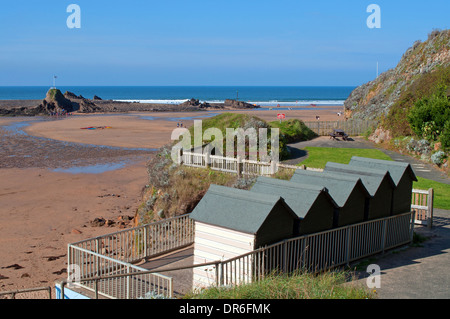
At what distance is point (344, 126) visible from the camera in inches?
1427

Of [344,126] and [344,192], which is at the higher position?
[344,126]

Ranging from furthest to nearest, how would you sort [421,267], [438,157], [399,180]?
[438,157] → [399,180] → [421,267]

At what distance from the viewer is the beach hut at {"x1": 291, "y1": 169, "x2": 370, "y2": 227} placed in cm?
1125

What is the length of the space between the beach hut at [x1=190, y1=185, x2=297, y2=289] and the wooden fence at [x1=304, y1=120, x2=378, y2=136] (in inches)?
1031

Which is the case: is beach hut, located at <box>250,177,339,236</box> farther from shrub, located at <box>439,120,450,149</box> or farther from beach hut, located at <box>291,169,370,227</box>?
shrub, located at <box>439,120,450,149</box>

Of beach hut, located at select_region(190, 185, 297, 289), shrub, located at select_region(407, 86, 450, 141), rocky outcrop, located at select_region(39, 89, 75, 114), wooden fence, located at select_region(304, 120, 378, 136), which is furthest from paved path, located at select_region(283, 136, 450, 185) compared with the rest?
rocky outcrop, located at select_region(39, 89, 75, 114)

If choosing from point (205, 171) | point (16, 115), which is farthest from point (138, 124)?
point (205, 171)

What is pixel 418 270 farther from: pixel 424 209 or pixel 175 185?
pixel 175 185

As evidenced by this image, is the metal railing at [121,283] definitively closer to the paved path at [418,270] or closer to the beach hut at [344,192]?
the paved path at [418,270]

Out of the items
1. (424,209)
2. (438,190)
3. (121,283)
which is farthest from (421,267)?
(438,190)

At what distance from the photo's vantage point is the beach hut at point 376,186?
1195 cm

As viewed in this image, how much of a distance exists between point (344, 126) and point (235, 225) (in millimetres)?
28432

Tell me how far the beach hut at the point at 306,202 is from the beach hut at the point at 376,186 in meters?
1.44

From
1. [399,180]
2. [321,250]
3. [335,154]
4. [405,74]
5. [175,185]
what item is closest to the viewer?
[321,250]
